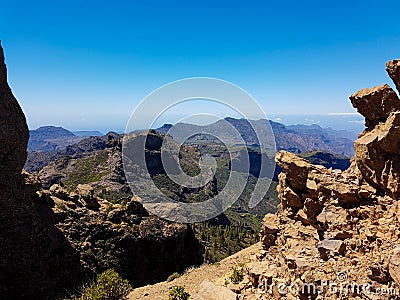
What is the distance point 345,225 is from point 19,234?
31.9 metres

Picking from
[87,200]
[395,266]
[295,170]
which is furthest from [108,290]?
[87,200]

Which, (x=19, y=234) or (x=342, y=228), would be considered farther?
(x=19, y=234)

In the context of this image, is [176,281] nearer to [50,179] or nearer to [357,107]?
[357,107]

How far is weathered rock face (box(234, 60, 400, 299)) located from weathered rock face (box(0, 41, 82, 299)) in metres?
26.2

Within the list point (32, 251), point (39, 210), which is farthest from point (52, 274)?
point (39, 210)

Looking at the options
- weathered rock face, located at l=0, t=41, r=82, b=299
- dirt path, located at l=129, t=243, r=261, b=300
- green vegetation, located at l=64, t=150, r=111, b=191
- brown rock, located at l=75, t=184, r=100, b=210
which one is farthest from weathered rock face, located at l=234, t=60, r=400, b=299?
green vegetation, located at l=64, t=150, r=111, b=191

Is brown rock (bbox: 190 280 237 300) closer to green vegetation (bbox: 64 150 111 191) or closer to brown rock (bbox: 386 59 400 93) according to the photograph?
brown rock (bbox: 386 59 400 93)

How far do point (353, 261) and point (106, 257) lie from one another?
3672cm

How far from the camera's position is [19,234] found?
31344 mm

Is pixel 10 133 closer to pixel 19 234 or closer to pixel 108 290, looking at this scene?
pixel 19 234

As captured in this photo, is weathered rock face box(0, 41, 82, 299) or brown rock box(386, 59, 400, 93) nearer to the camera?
brown rock box(386, 59, 400, 93)

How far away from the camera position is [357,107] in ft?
57.0

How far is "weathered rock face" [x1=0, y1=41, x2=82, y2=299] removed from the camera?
30.2m

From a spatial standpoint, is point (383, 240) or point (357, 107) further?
point (357, 107)
